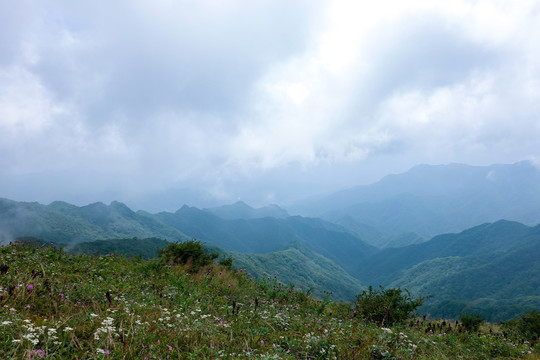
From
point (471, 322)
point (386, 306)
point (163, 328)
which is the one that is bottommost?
point (471, 322)

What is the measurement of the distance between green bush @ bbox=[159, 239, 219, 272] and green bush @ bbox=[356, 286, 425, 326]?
689 cm

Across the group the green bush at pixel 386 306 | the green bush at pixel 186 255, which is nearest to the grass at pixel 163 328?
the green bush at pixel 386 306

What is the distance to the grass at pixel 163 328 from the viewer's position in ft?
11.6

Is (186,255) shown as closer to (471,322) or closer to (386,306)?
(386,306)

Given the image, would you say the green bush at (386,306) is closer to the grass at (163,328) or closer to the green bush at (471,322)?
the grass at (163,328)

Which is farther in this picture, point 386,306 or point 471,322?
point 471,322

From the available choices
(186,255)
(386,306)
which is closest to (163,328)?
(386,306)

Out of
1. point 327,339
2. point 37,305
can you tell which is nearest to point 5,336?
point 37,305

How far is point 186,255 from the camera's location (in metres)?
12.8

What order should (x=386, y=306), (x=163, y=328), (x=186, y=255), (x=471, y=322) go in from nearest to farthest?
1. (x=163, y=328)
2. (x=386, y=306)
3. (x=471, y=322)
4. (x=186, y=255)

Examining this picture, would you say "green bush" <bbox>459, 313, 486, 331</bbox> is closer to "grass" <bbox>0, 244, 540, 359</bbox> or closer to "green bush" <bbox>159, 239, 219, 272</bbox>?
"grass" <bbox>0, 244, 540, 359</bbox>

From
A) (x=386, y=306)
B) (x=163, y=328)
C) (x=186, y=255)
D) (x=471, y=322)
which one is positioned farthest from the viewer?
(x=186, y=255)

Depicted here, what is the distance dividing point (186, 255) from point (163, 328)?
28.5ft

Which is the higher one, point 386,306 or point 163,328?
point 163,328
